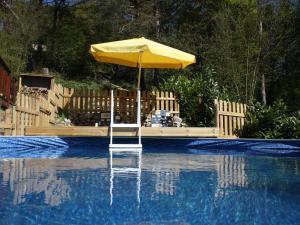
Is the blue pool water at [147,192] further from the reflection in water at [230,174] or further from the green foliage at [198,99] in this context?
the green foliage at [198,99]

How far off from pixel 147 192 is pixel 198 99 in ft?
27.9

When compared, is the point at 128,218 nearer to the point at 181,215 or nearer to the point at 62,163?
the point at 181,215

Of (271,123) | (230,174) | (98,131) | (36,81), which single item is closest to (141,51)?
(98,131)

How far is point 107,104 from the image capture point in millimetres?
12594

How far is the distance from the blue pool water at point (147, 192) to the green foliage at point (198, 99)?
5.04 m

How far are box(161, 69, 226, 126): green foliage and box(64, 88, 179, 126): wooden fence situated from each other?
29cm

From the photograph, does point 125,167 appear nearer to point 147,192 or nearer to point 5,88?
point 147,192

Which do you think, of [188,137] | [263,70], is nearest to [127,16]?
[263,70]

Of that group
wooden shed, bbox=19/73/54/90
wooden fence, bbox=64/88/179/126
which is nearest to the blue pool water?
wooden fence, bbox=64/88/179/126

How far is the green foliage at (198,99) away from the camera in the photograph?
41.0 feet

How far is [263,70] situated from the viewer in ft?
60.3

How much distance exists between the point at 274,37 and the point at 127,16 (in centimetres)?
747

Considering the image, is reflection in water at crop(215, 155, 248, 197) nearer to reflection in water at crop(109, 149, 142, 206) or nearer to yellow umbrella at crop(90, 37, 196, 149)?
reflection in water at crop(109, 149, 142, 206)

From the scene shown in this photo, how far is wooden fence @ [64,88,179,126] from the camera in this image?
39.9 ft
